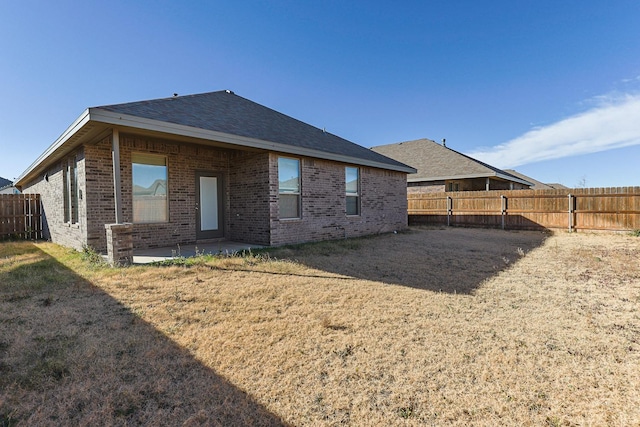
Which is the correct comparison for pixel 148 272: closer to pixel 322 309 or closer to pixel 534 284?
pixel 322 309

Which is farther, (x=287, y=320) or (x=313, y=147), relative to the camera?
(x=313, y=147)

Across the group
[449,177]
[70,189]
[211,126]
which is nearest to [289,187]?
[211,126]

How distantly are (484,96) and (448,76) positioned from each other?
2.58m

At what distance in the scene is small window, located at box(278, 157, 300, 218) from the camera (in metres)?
8.79

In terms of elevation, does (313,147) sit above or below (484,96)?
below

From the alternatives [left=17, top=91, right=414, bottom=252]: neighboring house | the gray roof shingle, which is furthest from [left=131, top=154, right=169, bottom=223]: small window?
the gray roof shingle

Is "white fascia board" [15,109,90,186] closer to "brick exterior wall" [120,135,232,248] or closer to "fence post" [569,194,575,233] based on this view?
"brick exterior wall" [120,135,232,248]

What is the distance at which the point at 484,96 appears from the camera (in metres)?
15.4

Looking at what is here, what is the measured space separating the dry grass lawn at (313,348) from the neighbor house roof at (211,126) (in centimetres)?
284

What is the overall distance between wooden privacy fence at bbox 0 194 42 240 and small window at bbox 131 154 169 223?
27.5ft

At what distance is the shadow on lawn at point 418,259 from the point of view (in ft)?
17.9

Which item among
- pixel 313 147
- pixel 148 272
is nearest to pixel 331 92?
pixel 313 147

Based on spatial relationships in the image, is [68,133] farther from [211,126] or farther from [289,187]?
[289,187]

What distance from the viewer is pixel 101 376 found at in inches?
94.0
